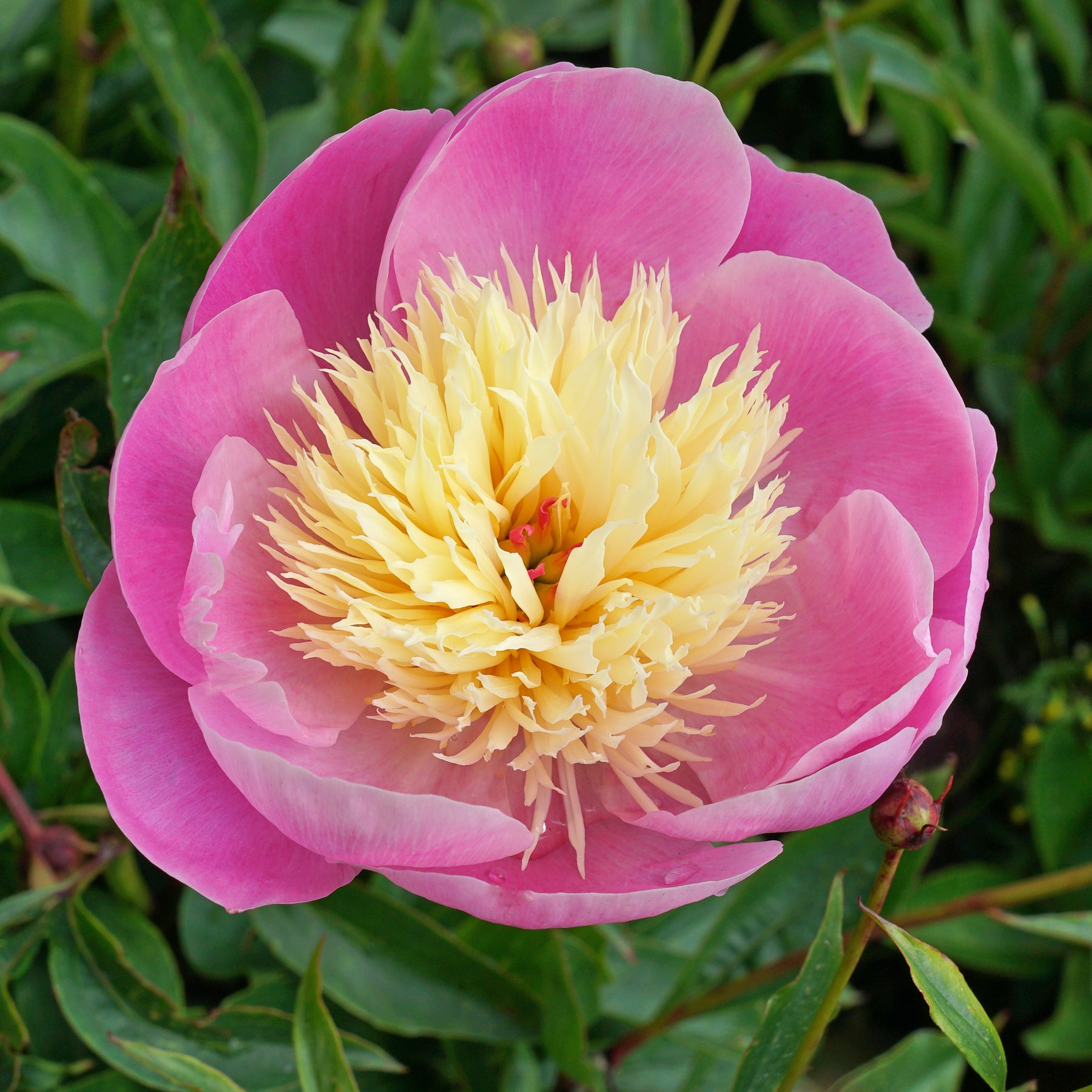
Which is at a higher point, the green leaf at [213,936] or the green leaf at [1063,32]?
the green leaf at [1063,32]

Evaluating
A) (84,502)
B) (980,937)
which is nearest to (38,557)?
(84,502)

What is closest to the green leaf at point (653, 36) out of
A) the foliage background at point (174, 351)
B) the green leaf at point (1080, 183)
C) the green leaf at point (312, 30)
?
the foliage background at point (174, 351)

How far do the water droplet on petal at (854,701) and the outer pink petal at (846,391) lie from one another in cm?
8

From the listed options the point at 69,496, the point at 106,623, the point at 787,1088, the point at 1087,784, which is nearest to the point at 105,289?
the point at 69,496

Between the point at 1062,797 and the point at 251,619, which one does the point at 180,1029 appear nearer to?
the point at 251,619

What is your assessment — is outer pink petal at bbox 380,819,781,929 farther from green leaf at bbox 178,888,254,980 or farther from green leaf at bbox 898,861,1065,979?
green leaf at bbox 898,861,1065,979

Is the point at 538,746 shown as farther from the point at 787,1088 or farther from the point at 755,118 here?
the point at 755,118

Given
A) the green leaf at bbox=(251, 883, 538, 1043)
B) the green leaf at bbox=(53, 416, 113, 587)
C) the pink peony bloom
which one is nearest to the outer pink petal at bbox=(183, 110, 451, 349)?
the pink peony bloom

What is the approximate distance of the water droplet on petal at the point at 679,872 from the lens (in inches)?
21.5

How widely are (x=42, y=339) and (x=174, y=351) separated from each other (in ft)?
0.79

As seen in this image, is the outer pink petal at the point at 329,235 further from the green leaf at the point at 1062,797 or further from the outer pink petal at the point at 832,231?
the green leaf at the point at 1062,797

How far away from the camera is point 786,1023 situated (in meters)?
0.58

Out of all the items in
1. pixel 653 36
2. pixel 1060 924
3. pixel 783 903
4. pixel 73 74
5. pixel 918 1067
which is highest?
pixel 73 74

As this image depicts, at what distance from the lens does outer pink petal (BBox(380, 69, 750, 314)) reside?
60 centimetres
